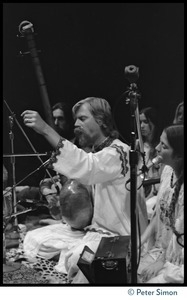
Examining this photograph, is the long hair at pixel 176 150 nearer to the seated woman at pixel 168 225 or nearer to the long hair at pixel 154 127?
the seated woman at pixel 168 225

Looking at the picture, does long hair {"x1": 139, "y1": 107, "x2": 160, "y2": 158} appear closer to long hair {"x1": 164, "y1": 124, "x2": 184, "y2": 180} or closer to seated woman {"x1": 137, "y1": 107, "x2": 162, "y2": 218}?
seated woman {"x1": 137, "y1": 107, "x2": 162, "y2": 218}

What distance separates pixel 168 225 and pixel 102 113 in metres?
0.80

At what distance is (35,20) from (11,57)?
0.84 feet

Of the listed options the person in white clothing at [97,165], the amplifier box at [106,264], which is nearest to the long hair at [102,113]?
the person in white clothing at [97,165]

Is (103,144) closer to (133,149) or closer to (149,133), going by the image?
(149,133)

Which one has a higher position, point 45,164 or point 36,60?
point 36,60

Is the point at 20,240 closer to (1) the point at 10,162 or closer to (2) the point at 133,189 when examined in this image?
(1) the point at 10,162

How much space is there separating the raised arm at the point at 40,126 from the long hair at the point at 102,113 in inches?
12.2

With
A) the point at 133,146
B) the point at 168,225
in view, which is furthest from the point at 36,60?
the point at 168,225

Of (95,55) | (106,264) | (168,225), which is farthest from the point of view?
(95,55)

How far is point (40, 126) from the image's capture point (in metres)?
2.49

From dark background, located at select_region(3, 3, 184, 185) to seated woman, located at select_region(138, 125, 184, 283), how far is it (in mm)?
220

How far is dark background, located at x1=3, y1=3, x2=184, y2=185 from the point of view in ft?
8.60

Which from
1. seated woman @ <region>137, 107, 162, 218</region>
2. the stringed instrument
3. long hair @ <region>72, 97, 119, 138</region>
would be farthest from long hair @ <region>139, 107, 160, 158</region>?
the stringed instrument
